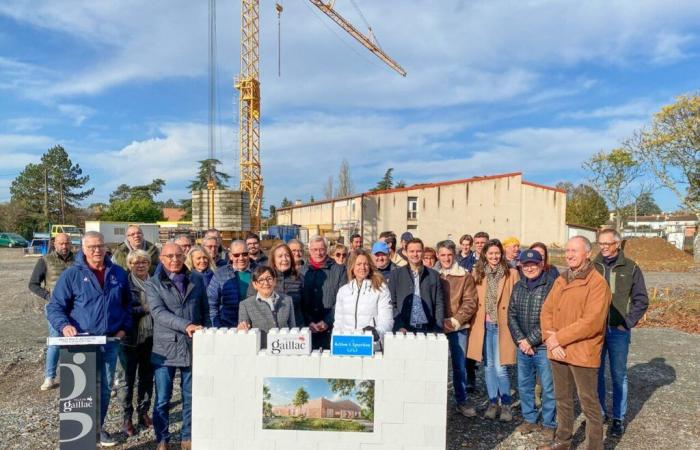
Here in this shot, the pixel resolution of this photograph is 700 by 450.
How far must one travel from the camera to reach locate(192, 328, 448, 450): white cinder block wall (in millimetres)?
3391

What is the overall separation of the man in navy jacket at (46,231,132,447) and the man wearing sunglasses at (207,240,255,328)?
783 mm

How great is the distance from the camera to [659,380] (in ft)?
20.6

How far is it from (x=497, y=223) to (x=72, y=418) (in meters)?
35.4

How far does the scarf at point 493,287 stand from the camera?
466cm

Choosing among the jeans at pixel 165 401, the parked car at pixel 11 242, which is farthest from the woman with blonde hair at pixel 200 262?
the parked car at pixel 11 242

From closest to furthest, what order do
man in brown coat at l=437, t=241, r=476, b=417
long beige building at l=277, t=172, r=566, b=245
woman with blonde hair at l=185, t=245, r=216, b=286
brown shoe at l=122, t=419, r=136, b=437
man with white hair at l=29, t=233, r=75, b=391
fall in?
brown shoe at l=122, t=419, r=136, b=437, woman with blonde hair at l=185, t=245, r=216, b=286, man in brown coat at l=437, t=241, r=476, b=417, man with white hair at l=29, t=233, r=75, b=391, long beige building at l=277, t=172, r=566, b=245

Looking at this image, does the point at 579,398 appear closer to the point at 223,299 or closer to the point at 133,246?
the point at 223,299

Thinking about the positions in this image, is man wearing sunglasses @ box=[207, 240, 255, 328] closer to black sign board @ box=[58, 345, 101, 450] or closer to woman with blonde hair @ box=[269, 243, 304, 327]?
woman with blonde hair @ box=[269, 243, 304, 327]

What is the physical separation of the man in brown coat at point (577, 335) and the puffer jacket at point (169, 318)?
3145mm

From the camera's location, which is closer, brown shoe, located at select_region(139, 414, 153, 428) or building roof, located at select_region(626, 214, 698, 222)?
brown shoe, located at select_region(139, 414, 153, 428)

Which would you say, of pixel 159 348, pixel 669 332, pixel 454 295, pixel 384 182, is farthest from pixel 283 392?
pixel 384 182

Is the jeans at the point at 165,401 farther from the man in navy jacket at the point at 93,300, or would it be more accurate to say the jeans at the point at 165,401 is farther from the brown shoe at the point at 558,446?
the brown shoe at the point at 558,446

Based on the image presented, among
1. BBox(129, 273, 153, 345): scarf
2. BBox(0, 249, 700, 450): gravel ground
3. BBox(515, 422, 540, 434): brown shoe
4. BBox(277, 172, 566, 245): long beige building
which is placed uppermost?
BBox(277, 172, 566, 245): long beige building

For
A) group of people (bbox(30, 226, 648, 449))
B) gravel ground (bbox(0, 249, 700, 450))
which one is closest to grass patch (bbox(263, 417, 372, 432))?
group of people (bbox(30, 226, 648, 449))
